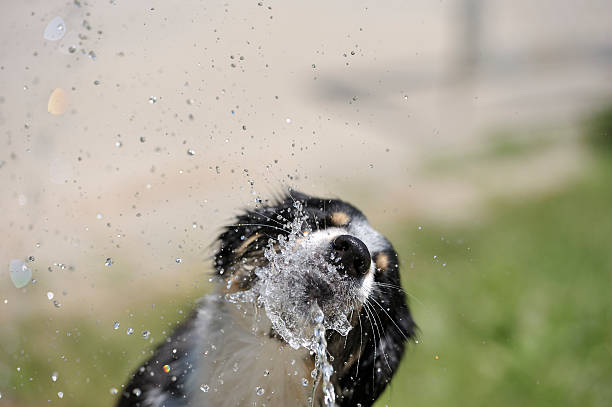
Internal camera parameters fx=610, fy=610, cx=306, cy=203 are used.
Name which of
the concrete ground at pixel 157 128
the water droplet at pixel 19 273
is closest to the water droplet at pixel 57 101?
the concrete ground at pixel 157 128

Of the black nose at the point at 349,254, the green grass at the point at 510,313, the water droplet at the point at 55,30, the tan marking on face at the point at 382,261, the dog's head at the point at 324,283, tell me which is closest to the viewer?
the black nose at the point at 349,254

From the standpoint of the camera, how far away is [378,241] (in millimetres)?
2539

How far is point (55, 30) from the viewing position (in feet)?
9.03

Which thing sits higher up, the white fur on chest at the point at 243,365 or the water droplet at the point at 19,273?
the white fur on chest at the point at 243,365

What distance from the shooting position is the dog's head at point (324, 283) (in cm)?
240

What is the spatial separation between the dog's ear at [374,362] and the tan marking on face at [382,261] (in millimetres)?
175

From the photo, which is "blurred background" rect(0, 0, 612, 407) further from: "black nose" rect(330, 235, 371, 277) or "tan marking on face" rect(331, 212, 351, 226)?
"black nose" rect(330, 235, 371, 277)

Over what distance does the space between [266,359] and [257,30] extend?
1420 millimetres

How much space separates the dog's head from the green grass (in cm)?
22

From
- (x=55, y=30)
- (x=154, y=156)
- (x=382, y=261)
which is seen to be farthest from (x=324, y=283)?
(x=55, y=30)

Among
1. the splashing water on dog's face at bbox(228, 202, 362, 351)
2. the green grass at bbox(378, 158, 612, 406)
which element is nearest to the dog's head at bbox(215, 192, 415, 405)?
the splashing water on dog's face at bbox(228, 202, 362, 351)

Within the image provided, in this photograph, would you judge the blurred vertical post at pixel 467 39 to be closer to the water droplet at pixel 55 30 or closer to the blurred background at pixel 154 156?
the blurred background at pixel 154 156

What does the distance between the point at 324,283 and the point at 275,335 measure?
0.32m

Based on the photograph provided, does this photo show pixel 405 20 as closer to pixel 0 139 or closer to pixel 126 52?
pixel 126 52
